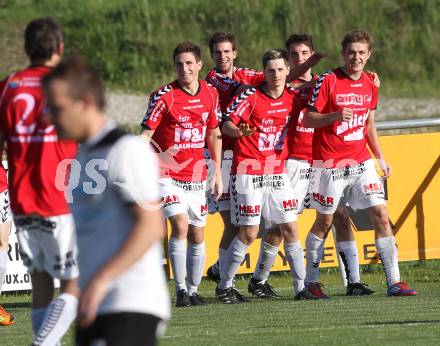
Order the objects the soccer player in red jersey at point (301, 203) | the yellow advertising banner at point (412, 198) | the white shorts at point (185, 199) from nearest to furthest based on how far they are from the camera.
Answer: the white shorts at point (185, 199)
the soccer player in red jersey at point (301, 203)
the yellow advertising banner at point (412, 198)

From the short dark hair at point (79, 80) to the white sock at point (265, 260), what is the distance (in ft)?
25.7

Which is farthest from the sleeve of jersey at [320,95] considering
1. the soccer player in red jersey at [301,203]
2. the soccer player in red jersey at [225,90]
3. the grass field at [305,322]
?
the grass field at [305,322]

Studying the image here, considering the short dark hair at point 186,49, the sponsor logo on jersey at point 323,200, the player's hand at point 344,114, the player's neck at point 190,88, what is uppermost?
the short dark hair at point 186,49

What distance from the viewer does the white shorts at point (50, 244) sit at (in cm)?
717

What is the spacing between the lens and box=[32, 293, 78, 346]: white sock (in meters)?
7.00

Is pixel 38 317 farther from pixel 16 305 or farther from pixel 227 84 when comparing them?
pixel 227 84

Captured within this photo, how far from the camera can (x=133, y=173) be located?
5023 millimetres

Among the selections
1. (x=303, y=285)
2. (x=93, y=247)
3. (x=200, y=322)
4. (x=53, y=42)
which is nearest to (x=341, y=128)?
(x=303, y=285)

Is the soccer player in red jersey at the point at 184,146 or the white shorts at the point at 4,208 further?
the soccer player in red jersey at the point at 184,146

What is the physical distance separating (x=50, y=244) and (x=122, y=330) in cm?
236

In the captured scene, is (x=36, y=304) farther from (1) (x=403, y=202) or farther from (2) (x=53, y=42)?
(1) (x=403, y=202)

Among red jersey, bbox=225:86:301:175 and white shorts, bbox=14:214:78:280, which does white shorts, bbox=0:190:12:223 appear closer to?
red jersey, bbox=225:86:301:175

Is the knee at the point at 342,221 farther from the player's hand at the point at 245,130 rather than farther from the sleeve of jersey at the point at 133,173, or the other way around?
the sleeve of jersey at the point at 133,173

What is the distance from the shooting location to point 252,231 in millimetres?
12391
